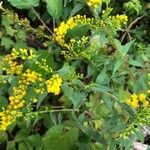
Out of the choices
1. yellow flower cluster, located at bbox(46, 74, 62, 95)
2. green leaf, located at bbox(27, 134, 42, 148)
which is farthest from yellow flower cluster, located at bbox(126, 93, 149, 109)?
green leaf, located at bbox(27, 134, 42, 148)

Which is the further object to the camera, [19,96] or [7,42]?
[7,42]

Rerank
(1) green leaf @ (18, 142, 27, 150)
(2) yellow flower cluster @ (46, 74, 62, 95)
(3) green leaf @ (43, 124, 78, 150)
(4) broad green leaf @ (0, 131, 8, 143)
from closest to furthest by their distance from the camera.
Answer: (2) yellow flower cluster @ (46, 74, 62, 95)
(3) green leaf @ (43, 124, 78, 150)
(1) green leaf @ (18, 142, 27, 150)
(4) broad green leaf @ (0, 131, 8, 143)

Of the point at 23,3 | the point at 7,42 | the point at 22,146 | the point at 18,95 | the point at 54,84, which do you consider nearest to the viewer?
the point at 54,84

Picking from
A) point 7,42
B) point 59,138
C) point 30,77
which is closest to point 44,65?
point 30,77

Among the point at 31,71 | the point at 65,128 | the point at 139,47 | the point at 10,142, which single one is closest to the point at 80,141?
the point at 65,128

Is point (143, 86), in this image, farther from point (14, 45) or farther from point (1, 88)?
point (14, 45)

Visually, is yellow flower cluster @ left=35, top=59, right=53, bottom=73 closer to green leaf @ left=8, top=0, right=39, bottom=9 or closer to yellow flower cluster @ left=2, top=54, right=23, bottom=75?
yellow flower cluster @ left=2, top=54, right=23, bottom=75

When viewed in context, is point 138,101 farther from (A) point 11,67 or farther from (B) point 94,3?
(A) point 11,67
